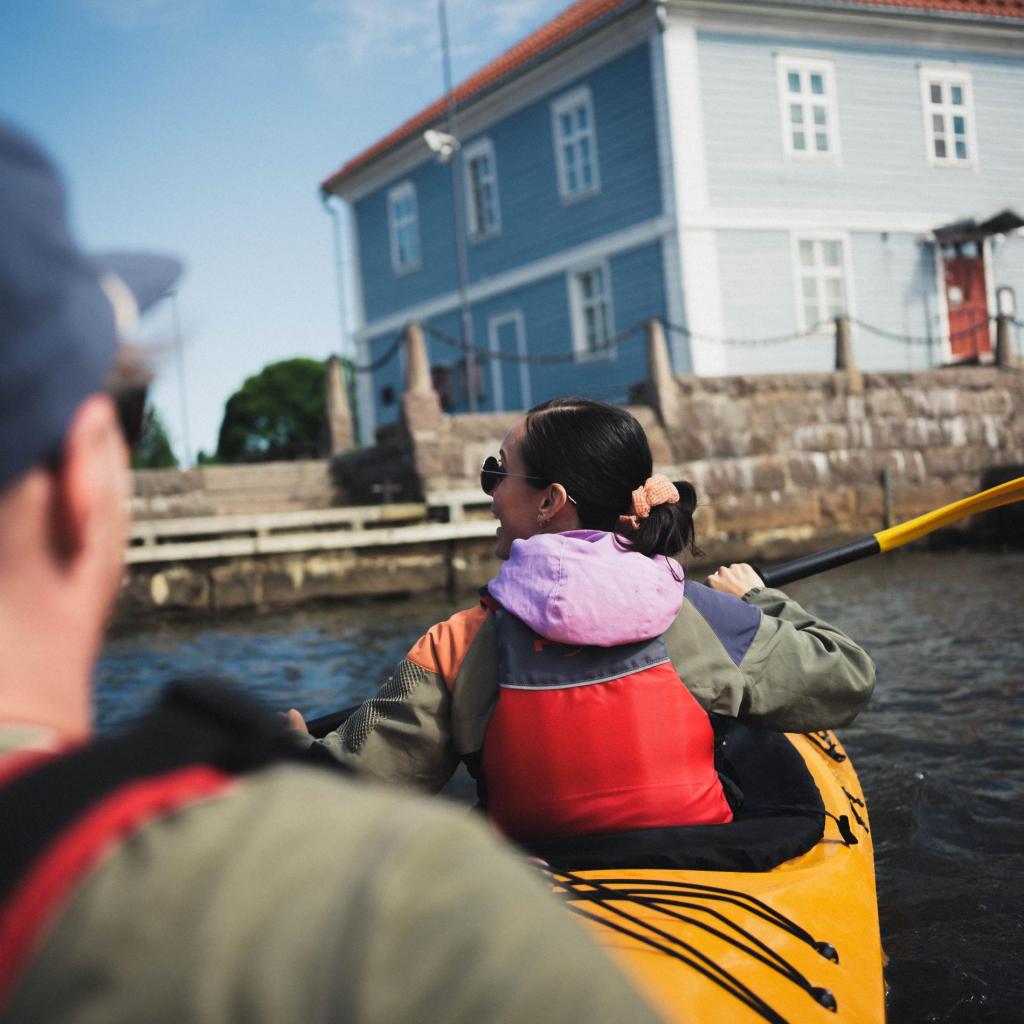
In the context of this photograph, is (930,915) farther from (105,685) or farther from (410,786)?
(105,685)

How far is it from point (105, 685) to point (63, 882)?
339 inches

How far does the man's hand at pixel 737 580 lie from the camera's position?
2820mm

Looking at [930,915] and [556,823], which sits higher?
[556,823]

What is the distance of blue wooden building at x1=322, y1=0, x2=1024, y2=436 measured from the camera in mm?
17062

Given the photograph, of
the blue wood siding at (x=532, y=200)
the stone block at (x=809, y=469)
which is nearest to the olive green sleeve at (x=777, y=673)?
the stone block at (x=809, y=469)

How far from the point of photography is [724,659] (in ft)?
7.87

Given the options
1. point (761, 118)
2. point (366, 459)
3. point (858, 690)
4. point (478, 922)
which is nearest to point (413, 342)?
point (366, 459)

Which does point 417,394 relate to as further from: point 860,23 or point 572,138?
point 860,23

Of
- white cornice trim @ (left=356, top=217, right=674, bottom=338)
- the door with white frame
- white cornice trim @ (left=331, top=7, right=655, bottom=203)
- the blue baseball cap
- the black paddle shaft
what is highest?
white cornice trim @ (left=331, top=7, right=655, bottom=203)

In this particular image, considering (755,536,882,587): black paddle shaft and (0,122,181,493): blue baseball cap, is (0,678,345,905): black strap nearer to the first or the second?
(0,122,181,493): blue baseball cap

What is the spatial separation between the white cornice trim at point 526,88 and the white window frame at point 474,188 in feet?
0.95

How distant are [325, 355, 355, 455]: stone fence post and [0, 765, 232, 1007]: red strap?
15.8m

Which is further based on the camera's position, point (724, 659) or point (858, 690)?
point (858, 690)

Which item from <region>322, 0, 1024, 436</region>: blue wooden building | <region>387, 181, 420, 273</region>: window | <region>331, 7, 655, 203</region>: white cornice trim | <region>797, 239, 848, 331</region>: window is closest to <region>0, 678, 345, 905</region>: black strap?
<region>322, 0, 1024, 436</region>: blue wooden building
